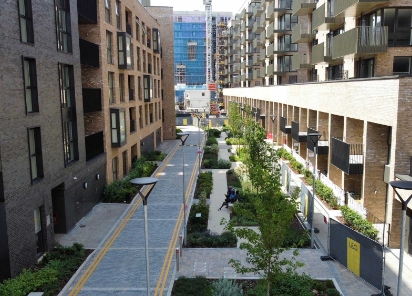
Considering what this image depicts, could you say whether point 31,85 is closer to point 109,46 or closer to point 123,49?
point 109,46

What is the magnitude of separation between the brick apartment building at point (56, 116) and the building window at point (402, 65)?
16.2m

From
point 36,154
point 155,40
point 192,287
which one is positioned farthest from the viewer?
point 155,40

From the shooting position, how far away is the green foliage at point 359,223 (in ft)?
49.7

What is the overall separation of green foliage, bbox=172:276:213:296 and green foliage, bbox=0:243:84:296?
12.4ft

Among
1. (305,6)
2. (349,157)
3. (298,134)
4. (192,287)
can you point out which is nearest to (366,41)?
(349,157)

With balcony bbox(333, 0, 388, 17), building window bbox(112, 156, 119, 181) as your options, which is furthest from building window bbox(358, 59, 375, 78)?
building window bbox(112, 156, 119, 181)

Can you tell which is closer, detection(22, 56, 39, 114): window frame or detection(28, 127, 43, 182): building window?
detection(22, 56, 39, 114): window frame

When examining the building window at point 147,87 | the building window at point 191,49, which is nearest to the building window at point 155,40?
the building window at point 147,87

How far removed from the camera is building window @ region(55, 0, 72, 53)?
1698 cm

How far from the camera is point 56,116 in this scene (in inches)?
648

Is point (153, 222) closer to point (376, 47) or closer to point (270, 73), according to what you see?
point (376, 47)

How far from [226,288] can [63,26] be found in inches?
521

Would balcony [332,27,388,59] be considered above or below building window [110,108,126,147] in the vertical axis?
above

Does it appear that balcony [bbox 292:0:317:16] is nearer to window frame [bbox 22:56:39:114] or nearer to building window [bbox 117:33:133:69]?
building window [bbox 117:33:133:69]
